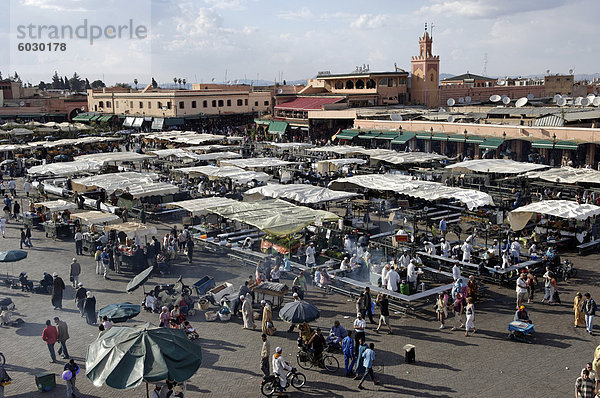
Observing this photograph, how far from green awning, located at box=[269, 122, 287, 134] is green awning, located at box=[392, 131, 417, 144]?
16865 millimetres

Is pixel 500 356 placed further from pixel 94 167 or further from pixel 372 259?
pixel 94 167

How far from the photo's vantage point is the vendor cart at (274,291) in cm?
1692

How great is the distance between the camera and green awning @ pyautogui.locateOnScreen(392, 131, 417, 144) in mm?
44500

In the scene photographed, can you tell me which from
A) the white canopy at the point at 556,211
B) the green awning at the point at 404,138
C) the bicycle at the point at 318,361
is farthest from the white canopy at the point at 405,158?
the bicycle at the point at 318,361

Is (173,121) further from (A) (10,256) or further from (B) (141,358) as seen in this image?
(B) (141,358)

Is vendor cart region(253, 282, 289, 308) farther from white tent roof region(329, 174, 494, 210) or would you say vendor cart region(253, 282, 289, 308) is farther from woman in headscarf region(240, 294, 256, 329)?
white tent roof region(329, 174, 494, 210)

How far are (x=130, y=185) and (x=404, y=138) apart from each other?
23671 millimetres

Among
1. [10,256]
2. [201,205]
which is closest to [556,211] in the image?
[201,205]

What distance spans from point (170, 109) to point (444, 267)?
178 feet

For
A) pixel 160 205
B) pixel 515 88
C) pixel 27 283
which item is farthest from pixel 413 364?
pixel 515 88

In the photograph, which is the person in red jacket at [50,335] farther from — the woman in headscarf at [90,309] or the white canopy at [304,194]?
the white canopy at [304,194]

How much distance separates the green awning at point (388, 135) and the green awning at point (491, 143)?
7891 mm

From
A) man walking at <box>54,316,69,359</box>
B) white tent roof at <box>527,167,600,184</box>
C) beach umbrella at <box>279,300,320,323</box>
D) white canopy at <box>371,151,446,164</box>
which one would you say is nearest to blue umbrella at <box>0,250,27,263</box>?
man walking at <box>54,316,69,359</box>

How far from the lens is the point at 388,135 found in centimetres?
4619
